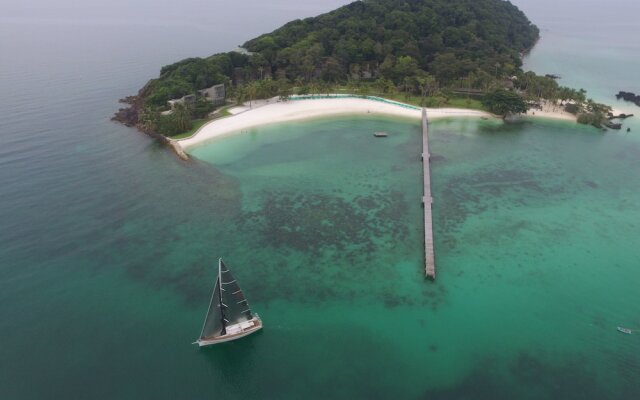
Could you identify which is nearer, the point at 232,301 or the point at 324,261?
the point at 232,301

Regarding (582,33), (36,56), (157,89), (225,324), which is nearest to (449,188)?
(225,324)

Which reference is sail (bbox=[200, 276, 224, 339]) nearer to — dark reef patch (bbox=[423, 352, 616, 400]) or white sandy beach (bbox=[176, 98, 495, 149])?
dark reef patch (bbox=[423, 352, 616, 400])

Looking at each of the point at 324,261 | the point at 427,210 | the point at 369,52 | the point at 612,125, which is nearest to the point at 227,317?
the point at 324,261

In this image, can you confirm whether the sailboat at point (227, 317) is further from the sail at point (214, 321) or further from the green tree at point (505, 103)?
the green tree at point (505, 103)

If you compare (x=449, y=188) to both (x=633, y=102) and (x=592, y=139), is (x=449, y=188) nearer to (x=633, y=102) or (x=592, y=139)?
(x=592, y=139)

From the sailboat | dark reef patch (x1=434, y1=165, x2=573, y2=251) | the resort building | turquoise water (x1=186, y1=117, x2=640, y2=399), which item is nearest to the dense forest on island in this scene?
the resort building

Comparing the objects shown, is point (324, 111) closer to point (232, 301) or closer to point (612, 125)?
point (612, 125)
